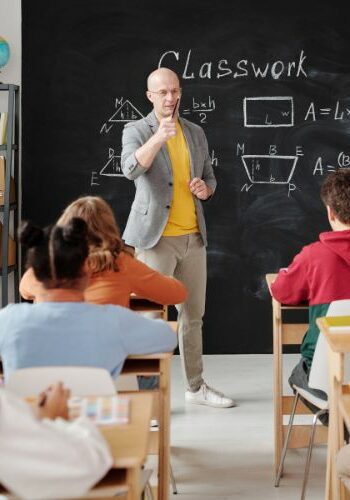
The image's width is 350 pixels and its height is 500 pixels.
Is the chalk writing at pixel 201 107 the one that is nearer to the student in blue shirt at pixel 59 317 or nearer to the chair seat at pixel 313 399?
the chair seat at pixel 313 399

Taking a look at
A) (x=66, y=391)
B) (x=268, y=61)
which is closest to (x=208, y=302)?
(x=268, y=61)

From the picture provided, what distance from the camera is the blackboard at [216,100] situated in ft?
19.6

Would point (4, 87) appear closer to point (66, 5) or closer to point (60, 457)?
point (66, 5)

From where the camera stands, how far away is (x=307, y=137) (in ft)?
19.8

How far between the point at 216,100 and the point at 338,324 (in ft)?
10.5

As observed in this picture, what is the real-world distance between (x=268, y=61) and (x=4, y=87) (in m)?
1.63

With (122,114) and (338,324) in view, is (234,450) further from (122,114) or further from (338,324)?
(122,114)

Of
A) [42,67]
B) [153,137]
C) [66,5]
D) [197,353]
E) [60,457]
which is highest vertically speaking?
[66,5]

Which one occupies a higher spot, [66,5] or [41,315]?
[66,5]

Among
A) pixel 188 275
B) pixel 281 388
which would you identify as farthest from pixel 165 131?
pixel 281 388

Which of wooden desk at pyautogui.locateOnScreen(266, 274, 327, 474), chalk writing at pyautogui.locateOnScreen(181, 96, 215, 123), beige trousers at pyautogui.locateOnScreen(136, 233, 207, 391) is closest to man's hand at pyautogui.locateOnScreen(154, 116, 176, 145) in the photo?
beige trousers at pyautogui.locateOnScreen(136, 233, 207, 391)

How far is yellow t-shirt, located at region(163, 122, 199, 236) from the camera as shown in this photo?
4.86 m

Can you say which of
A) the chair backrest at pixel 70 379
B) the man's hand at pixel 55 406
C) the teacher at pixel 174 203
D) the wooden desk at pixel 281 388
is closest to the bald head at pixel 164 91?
the teacher at pixel 174 203

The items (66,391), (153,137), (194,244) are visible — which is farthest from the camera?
(194,244)
